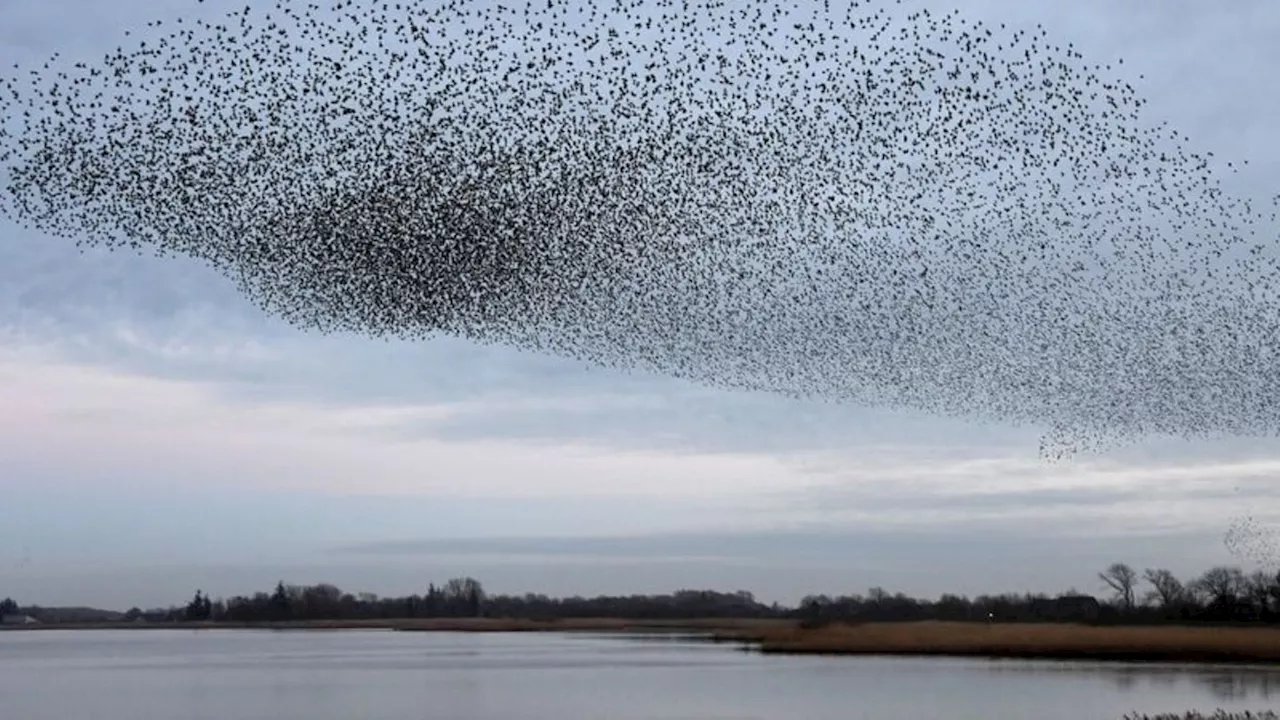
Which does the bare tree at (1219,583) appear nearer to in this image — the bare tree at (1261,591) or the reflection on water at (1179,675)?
the bare tree at (1261,591)

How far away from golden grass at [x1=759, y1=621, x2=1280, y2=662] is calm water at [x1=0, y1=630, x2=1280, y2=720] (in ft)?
18.6

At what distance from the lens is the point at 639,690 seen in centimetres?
5000

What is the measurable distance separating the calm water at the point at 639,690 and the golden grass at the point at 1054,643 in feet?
18.6

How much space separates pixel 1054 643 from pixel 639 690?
3257cm

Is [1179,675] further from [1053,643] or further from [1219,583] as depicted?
[1219,583]

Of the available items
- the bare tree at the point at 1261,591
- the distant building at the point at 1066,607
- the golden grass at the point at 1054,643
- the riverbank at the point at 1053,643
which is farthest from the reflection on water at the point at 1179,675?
the distant building at the point at 1066,607

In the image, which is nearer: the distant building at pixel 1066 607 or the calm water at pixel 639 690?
the calm water at pixel 639 690

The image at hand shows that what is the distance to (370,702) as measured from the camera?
4572 centimetres

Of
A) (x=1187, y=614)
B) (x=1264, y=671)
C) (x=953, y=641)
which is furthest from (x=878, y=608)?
(x=1264, y=671)

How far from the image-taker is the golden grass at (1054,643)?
216 feet

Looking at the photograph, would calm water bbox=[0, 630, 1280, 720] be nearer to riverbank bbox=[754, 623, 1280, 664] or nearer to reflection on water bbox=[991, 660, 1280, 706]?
reflection on water bbox=[991, 660, 1280, 706]

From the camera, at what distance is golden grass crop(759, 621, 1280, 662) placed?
216 feet

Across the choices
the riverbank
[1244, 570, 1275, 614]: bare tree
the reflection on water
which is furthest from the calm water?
[1244, 570, 1275, 614]: bare tree

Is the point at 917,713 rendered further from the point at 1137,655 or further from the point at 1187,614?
the point at 1187,614
